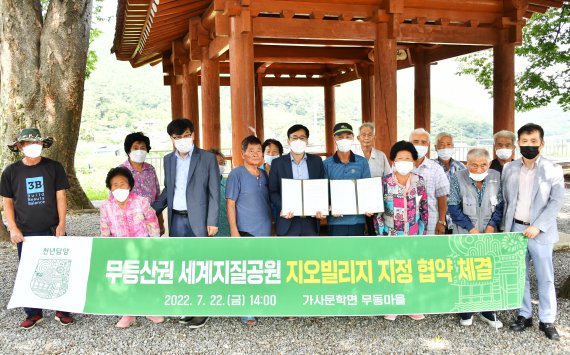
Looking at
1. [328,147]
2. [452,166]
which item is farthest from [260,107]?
[452,166]

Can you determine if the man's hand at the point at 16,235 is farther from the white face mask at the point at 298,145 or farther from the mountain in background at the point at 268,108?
the mountain in background at the point at 268,108

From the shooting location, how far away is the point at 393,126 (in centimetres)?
798

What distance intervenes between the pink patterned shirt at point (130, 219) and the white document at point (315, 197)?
4.31 ft

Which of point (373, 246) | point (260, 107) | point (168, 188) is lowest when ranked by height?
point (373, 246)

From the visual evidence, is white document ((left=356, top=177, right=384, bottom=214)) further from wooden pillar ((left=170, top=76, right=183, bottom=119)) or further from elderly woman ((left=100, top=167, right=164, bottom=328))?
wooden pillar ((left=170, top=76, right=183, bottom=119))

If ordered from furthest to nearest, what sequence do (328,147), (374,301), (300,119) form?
(300,119) < (328,147) < (374,301)

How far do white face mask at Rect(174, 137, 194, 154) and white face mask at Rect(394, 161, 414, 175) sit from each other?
69.1 inches

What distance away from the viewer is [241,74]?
6895 millimetres

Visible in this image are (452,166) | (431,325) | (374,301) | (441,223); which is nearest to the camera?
(374,301)

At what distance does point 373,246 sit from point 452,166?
60.0 inches

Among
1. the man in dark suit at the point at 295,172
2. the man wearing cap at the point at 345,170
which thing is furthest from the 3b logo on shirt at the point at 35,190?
the man wearing cap at the point at 345,170

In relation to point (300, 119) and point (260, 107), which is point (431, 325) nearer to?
point (260, 107)

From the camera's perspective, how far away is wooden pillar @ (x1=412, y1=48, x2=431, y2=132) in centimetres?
1213

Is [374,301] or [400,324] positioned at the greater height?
[374,301]
